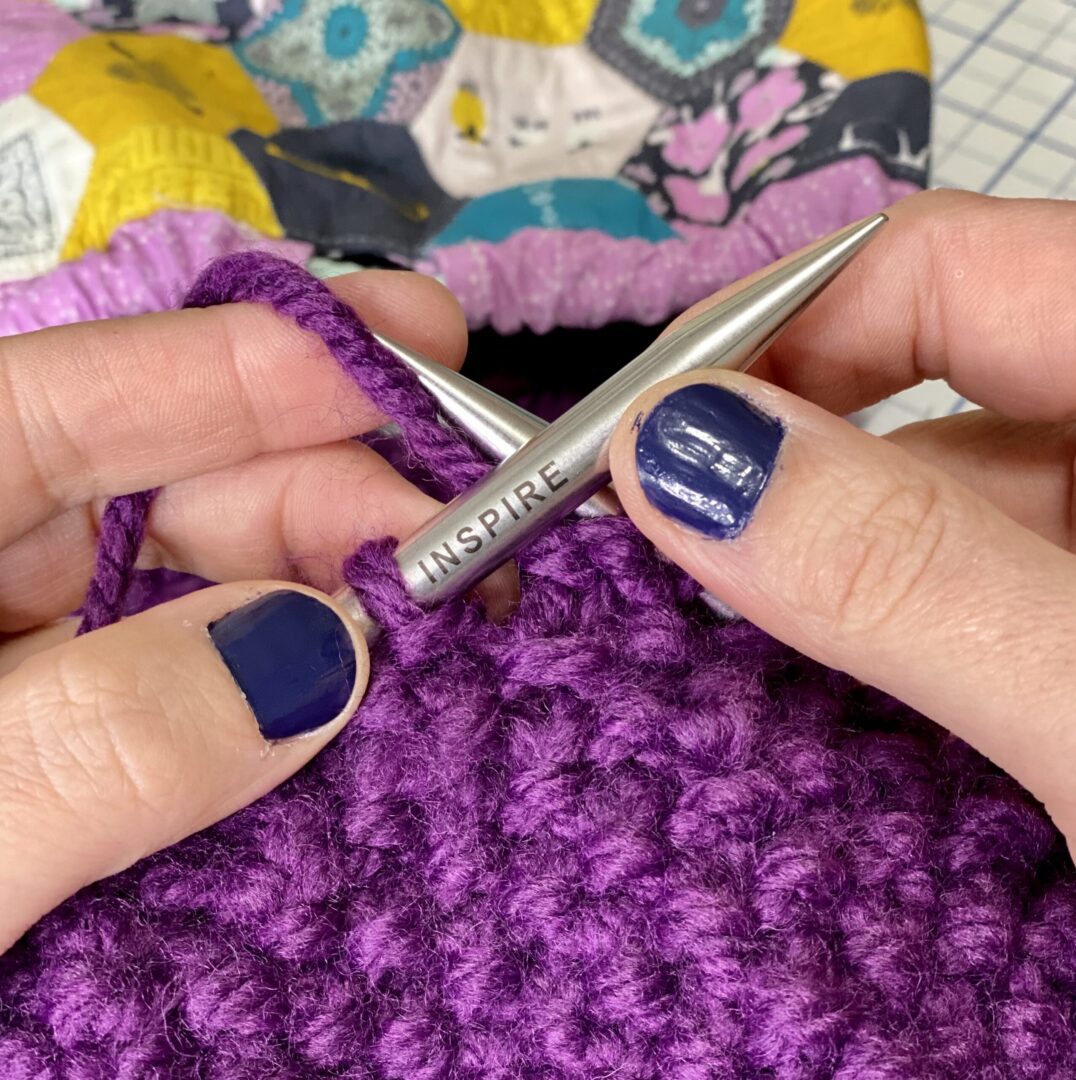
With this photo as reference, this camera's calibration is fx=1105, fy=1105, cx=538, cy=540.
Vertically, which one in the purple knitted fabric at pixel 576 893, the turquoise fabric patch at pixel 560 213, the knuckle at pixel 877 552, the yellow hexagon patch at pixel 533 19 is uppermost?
the yellow hexagon patch at pixel 533 19

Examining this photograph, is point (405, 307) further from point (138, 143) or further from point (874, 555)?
point (138, 143)


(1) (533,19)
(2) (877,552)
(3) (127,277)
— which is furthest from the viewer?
(1) (533,19)

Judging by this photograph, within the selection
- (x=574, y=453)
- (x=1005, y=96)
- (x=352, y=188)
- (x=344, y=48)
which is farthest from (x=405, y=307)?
(x=1005, y=96)

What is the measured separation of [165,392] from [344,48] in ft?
2.16

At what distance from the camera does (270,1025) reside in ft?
1.71

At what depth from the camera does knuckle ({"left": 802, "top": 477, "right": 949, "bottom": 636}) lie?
0.45 meters

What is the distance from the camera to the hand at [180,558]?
1.62ft

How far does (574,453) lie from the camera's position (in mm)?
525

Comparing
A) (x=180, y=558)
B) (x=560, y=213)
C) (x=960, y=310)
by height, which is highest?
(x=960, y=310)

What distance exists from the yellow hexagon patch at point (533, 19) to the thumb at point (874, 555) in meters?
0.85

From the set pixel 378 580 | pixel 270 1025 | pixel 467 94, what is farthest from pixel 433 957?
pixel 467 94

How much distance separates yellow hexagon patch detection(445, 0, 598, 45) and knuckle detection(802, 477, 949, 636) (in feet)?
2.96

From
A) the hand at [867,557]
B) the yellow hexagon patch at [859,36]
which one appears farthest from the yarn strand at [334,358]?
the yellow hexagon patch at [859,36]

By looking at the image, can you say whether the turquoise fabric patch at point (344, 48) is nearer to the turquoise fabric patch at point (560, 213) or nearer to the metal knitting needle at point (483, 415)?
the turquoise fabric patch at point (560, 213)
